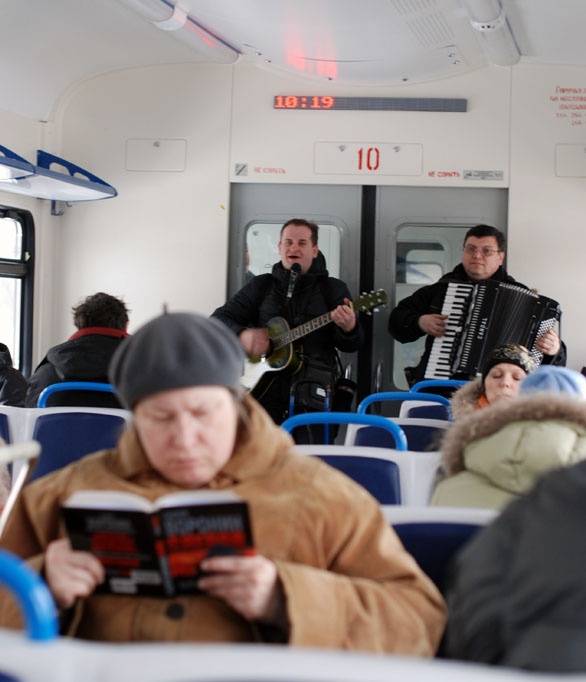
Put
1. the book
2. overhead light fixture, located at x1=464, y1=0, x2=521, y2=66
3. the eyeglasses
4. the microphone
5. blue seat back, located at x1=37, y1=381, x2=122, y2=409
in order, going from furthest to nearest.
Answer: the eyeglasses
the microphone
overhead light fixture, located at x1=464, y1=0, x2=521, y2=66
blue seat back, located at x1=37, y1=381, x2=122, y2=409
the book

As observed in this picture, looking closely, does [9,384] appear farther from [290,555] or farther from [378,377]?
[290,555]

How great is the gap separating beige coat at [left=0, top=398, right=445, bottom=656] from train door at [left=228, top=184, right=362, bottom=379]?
5.55m

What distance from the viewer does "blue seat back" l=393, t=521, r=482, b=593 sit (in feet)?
5.67

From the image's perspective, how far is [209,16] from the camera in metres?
6.07

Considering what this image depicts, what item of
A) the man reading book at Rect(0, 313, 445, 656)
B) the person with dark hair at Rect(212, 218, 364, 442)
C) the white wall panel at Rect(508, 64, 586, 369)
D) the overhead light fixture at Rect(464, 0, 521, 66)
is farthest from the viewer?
the white wall panel at Rect(508, 64, 586, 369)

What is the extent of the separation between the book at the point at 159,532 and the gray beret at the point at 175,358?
29 cm

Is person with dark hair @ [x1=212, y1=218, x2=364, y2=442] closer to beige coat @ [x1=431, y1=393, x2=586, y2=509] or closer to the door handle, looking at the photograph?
the door handle

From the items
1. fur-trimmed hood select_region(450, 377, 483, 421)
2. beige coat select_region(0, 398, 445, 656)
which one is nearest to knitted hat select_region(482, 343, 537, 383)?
fur-trimmed hood select_region(450, 377, 483, 421)

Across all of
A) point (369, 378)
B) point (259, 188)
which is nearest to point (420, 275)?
point (369, 378)

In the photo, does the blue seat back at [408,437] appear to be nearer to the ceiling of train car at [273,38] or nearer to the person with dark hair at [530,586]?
the person with dark hair at [530,586]

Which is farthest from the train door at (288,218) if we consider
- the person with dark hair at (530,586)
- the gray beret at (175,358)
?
the person with dark hair at (530,586)

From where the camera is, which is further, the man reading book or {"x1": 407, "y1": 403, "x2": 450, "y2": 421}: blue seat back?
{"x1": 407, "y1": 403, "x2": 450, "y2": 421}: blue seat back

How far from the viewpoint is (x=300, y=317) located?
19.2 ft

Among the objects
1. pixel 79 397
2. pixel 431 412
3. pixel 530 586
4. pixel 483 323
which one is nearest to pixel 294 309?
pixel 483 323
